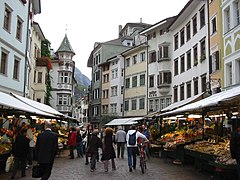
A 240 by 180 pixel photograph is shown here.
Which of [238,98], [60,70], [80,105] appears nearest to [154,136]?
[238,98]

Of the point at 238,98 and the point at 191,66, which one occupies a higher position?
the point at 191,66

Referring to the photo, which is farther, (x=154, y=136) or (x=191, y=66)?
(x=191, y=66)

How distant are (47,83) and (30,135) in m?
27.3

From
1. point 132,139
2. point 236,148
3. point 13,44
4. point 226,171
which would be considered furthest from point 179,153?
point 13,44

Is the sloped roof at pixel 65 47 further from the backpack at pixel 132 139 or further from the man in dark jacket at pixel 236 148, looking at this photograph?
the man in dark jacket at pixel 236 148

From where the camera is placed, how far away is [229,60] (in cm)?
2058

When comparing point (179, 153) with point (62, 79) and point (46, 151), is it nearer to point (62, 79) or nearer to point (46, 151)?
point (46, 151)

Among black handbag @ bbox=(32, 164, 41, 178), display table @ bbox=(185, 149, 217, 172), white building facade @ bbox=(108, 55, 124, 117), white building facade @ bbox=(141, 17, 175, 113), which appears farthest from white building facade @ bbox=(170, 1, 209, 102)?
black handbag @ bbox=(32, 164, 41, 178)

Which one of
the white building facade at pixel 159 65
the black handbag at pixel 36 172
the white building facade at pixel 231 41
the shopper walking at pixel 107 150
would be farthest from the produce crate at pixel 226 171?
the white building facade at pixel 159 65

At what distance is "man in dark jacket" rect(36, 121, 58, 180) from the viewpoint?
350 inches

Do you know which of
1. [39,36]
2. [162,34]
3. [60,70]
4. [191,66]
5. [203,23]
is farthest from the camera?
[60,70]

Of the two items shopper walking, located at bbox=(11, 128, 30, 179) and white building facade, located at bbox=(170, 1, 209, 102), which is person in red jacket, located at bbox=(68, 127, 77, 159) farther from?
white building facade, located at bbox=(170, 1, 209, 102)

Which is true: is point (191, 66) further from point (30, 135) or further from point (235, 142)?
point (235, 142)

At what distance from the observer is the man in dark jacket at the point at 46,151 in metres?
8.88
